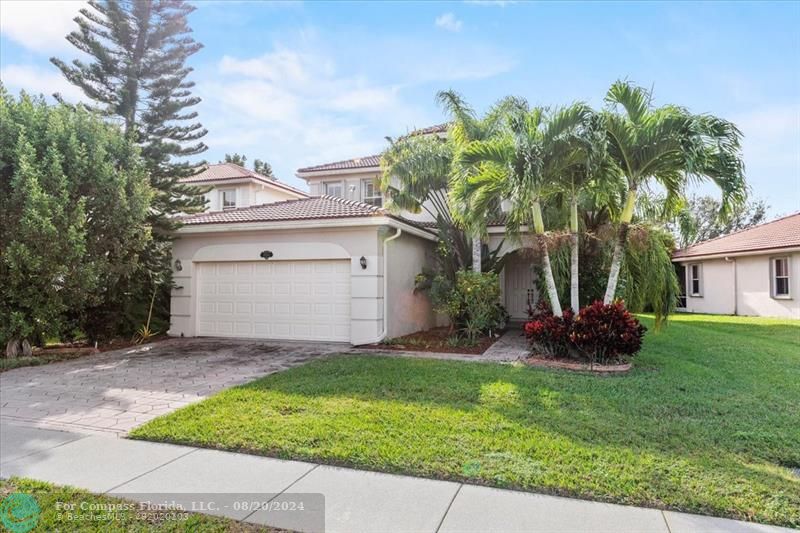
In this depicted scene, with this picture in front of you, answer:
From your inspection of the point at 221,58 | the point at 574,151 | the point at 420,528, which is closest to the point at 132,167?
the point at 221,58

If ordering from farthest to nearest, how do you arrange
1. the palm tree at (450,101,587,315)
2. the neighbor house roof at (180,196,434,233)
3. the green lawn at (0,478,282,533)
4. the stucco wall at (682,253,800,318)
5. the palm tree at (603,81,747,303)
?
the stucco wall at (682,253,800,318)
the neighbor house roof at (180,196,434,233)
the palm tree at (450,101,587,315)
the palm tree at (603,81,747,303)
the green lawn at (0,478,282,533)

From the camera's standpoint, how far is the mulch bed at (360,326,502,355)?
10.7 m

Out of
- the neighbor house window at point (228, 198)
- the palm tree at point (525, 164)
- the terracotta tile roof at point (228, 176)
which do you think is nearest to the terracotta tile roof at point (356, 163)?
the terracotta tile roof at point (228, 176)

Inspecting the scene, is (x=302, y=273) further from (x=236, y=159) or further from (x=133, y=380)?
(x=236, y=159)

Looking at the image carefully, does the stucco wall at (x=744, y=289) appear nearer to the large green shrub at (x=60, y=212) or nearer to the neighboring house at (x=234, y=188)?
the neighboring house at (x=234, y=188)

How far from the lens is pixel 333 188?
64.7 ft

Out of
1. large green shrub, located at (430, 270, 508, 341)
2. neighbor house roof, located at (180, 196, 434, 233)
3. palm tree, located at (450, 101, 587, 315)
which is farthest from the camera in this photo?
neighbor house roof, located at (180, 196, 434, 233)

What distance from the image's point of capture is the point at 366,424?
520cm

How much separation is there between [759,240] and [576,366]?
1693cm

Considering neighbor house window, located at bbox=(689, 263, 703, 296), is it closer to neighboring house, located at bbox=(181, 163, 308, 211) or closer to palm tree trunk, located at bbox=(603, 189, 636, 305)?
palm tree trunk, located at bbox=(603, 189, 636, 305)

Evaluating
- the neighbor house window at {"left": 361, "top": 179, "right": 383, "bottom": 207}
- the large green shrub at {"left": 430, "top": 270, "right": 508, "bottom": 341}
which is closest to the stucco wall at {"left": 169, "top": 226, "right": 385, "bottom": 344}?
the large green shrub at {"left": 430, "top": 270, "right": 508, "bottom": 341}

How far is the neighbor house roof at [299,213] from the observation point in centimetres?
1143

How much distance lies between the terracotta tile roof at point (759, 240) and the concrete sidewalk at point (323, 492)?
18277 mm

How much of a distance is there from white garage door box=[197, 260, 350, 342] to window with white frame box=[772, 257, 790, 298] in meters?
18.2
